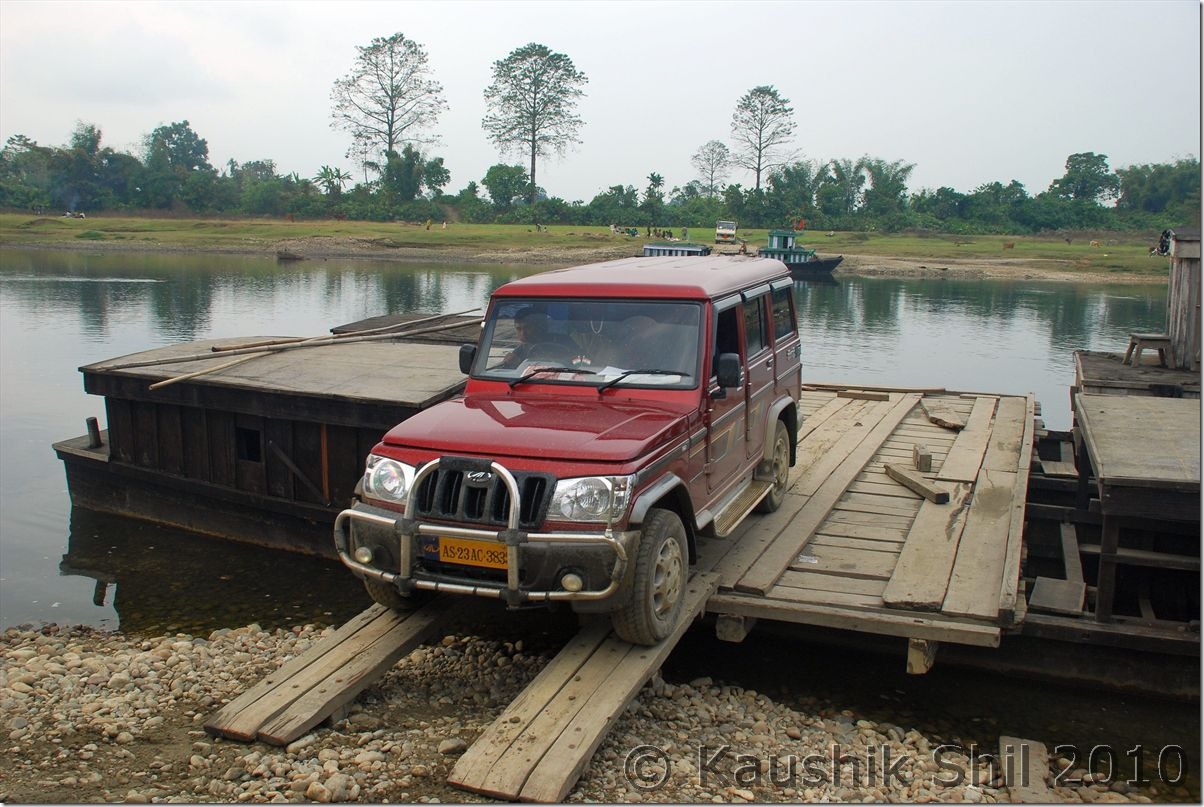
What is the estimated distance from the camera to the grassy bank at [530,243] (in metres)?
56.6

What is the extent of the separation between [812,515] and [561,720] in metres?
3.88

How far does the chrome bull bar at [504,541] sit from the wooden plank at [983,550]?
2.45m

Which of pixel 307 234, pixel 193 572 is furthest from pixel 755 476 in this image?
pixel 307 234

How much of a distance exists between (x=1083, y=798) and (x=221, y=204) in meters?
76.5

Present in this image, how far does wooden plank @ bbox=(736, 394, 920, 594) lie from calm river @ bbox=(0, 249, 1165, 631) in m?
4.05

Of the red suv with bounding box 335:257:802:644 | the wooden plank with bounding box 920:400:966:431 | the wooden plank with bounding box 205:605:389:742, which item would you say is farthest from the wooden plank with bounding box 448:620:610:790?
the wooden plank with bounding box 920:400:966:431

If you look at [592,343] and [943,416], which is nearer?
[592,343]

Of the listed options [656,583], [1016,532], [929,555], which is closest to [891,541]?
[929,555]

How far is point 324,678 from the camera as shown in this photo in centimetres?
588

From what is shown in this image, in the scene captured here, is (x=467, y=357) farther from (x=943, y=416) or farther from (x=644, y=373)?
(x=943, y=416)

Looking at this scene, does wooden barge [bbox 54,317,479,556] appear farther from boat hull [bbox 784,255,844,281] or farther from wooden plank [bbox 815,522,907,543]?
boat hull [bbox 784,255,844,281]

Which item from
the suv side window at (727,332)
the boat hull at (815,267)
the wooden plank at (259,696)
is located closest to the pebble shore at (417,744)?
the wooden plank at (259,696)

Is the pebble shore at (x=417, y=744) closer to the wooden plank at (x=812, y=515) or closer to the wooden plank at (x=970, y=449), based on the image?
the wooden plank at (x=812, y=515)

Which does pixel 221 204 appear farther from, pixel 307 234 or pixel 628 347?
pixel 628 347
